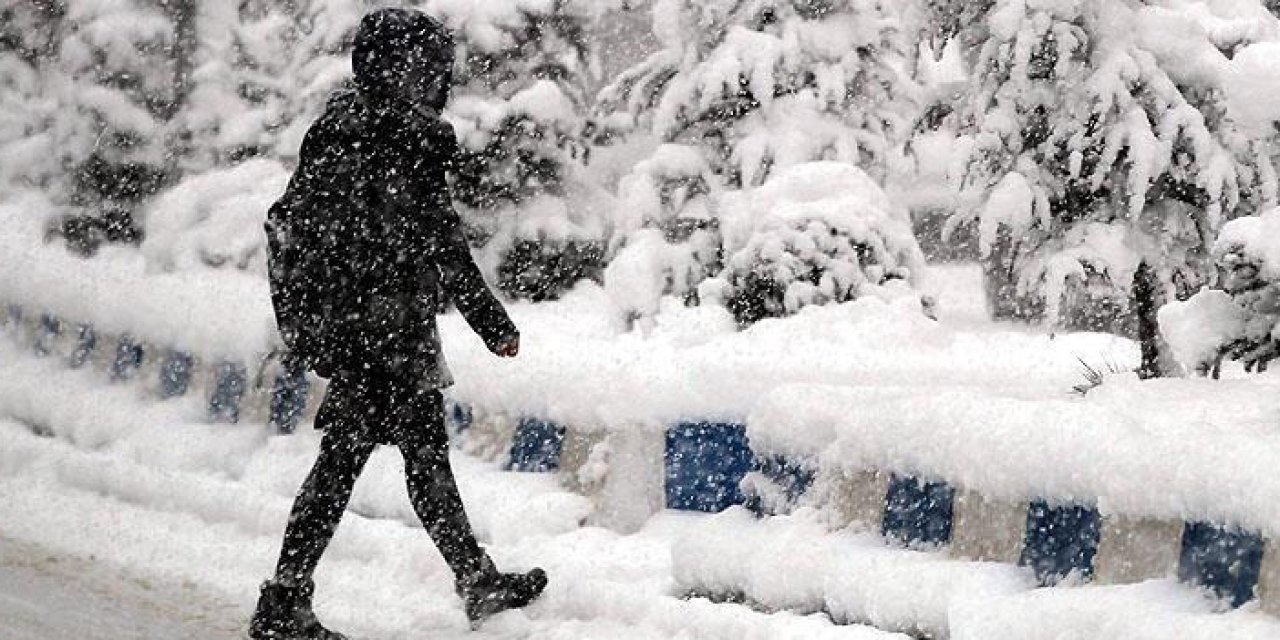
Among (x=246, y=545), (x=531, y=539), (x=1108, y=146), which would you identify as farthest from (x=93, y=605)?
(x=1108, y=146)

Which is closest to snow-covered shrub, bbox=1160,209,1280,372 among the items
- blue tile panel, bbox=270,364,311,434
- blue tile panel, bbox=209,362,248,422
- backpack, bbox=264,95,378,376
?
backpack, bbox=264,95,378,376

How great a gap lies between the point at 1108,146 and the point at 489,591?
4387mm

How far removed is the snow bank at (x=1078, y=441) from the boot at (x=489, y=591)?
98cm

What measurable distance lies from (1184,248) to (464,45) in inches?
240

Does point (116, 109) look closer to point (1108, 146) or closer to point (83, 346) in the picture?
point (83, 346)

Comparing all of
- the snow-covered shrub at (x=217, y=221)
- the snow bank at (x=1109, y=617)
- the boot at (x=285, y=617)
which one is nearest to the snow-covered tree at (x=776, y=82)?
the snow-covered shrub at (x=217, y=221)

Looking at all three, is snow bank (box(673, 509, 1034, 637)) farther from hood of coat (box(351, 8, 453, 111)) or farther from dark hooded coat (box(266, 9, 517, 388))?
hood of coat (box(351, 8, 453, 111))

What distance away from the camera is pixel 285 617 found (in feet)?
19.1

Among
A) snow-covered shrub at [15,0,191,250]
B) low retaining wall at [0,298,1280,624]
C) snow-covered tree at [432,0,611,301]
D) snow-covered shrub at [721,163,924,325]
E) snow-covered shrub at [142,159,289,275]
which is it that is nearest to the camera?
low retaining wall at [0,298,1280,624]

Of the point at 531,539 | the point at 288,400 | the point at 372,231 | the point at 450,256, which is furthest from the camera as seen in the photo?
the point at 288,400

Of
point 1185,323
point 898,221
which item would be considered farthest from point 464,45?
point 1185,323

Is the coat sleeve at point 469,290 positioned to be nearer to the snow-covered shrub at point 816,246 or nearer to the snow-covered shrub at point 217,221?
the snow-covered shrub at point 816,246

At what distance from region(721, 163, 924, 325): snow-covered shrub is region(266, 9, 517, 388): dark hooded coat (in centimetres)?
531

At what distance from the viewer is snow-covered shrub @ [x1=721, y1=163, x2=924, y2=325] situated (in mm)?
11070
